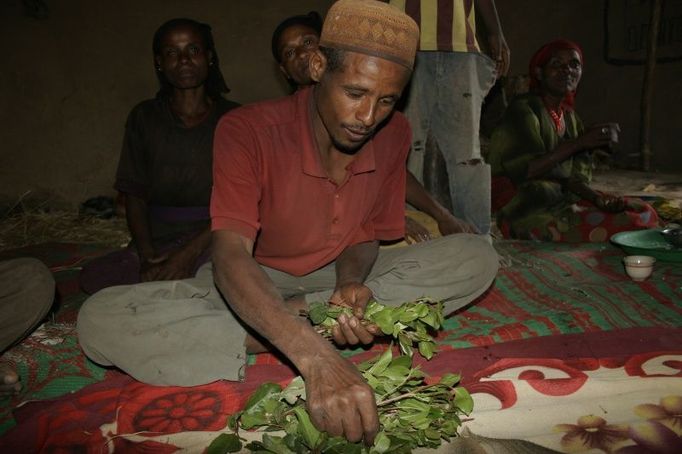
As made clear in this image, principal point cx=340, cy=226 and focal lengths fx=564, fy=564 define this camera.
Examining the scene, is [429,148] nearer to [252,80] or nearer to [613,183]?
[252,80]

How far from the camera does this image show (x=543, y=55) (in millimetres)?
4426

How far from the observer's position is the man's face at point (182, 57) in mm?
3178

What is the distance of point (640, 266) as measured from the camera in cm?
320

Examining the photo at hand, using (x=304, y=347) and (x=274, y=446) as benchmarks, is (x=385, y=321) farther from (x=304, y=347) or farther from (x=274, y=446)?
(x=274, y=446)

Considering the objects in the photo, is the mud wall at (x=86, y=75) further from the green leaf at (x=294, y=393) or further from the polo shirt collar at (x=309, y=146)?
the green leaf at (x=294, y=393)

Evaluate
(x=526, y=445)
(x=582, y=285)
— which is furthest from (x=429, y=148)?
(x=526, y=445)

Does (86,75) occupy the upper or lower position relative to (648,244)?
upper

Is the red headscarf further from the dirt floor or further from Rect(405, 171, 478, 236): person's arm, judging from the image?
Rect(405, 171, 478, 236): person's arm

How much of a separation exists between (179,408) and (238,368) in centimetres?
25

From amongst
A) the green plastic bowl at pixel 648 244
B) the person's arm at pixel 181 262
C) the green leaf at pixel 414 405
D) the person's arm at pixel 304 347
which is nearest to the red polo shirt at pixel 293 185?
the person's arm at pixel 304 347

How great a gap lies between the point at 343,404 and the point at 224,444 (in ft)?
1.36

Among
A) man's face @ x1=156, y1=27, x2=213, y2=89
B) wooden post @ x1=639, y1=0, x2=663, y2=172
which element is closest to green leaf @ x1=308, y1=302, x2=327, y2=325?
man's face @ x1=156, y1=27, x2=213, y2=89

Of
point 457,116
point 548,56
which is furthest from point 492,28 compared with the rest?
point 548,56

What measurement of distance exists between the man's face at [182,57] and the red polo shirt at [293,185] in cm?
113
